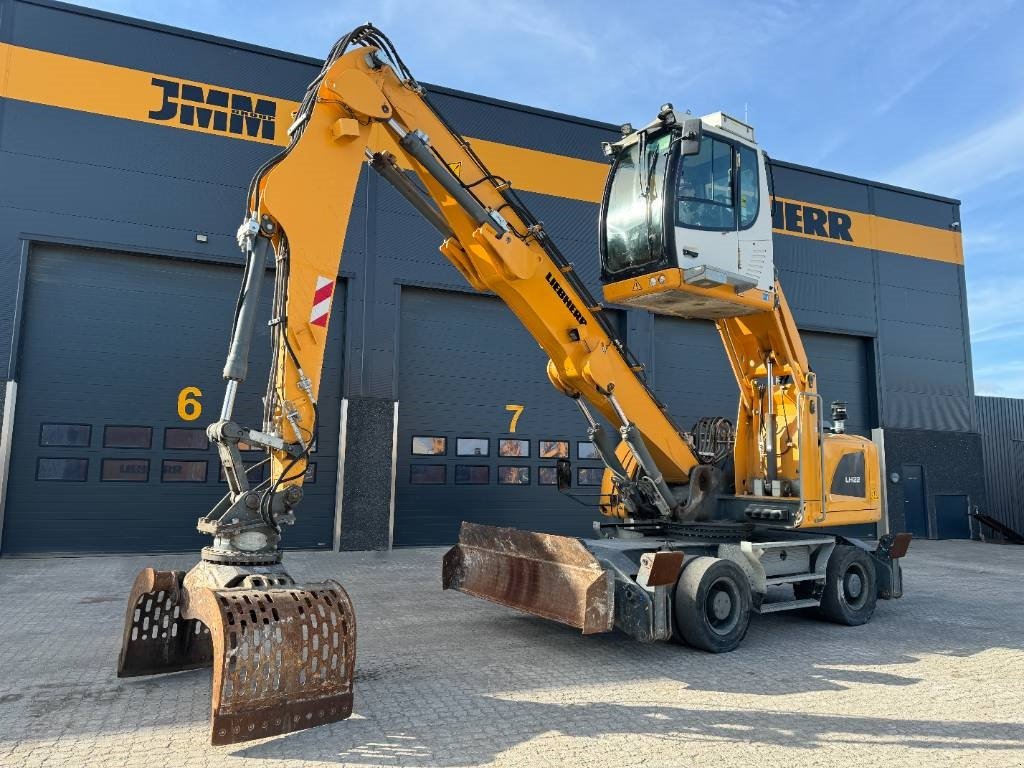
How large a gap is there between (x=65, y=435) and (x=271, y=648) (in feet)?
32.5

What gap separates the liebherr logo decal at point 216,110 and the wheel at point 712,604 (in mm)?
11389

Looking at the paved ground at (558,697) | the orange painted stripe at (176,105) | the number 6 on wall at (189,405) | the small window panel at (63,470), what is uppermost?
the orange painted stripe at (176,105)

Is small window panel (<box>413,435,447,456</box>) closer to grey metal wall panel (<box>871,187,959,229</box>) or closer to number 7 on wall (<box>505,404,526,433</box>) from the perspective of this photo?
number 7 on wall (<box>505,404,526,433</box>)

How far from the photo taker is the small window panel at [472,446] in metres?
14.5

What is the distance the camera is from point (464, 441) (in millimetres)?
14594

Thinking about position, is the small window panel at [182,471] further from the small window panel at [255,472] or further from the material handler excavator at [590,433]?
the small window panel at [255,472]

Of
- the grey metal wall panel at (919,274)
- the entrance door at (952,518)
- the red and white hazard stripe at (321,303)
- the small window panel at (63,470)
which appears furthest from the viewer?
the grey metal wall panel at (919,274)

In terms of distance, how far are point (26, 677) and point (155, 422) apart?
25.2ft

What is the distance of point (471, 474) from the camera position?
1457 cm

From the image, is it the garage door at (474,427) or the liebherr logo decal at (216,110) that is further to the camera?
the garage door at (474,427)

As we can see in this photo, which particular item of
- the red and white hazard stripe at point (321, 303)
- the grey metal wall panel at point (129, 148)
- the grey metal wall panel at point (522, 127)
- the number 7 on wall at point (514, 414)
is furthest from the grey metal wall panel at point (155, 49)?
the red and white hazard stripe at point (321, 303)

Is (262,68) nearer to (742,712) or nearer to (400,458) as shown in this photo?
(400,458)

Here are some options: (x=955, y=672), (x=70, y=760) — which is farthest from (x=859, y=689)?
(x=70, y=760)

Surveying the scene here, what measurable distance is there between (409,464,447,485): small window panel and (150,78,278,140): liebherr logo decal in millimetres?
6885
